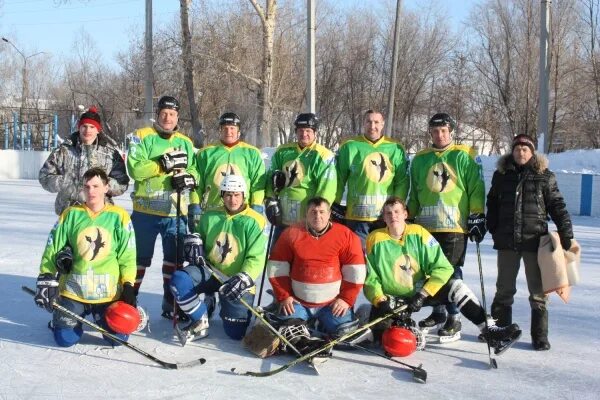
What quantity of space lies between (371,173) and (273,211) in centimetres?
72

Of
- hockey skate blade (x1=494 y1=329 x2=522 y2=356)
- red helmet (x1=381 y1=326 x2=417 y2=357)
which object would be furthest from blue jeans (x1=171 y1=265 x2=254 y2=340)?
hockey skate blade (x1=494 y1=329 x2=522 y2=356)

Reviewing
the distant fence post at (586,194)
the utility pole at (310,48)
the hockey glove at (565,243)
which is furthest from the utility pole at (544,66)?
the hockey glove at (565,243)

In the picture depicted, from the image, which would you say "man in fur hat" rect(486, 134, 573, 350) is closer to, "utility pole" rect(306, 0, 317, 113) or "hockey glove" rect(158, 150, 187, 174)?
"hockey glove" rect(158, 150, 187, 174)

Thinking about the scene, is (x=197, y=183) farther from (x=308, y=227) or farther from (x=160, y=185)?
(x=308, y=227)

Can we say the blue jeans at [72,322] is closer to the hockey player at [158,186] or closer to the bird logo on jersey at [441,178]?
the hockey player at [158,186]

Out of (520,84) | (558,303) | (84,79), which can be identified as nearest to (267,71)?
(520,84)

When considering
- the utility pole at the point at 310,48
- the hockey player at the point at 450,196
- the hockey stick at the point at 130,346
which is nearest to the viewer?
the hockey stick at the point at 130,346

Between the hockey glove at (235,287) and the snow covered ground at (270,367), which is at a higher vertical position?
the hockey glove at (235,287)

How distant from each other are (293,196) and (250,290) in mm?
784

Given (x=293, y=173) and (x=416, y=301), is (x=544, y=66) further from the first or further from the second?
(x=416, y=301)

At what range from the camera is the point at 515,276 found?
169 inches

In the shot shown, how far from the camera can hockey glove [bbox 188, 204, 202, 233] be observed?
15.7 ft

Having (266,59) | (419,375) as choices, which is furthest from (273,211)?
(266,59)

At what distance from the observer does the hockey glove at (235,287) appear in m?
3.96
